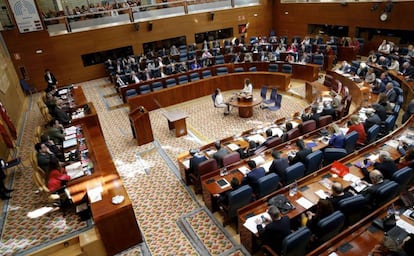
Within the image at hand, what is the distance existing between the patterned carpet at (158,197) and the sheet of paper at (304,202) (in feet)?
4.65

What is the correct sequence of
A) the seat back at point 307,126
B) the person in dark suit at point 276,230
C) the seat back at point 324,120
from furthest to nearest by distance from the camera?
the seat back at point 324,120, the seat back at point 307,126, the person in dark suit at point 276,230

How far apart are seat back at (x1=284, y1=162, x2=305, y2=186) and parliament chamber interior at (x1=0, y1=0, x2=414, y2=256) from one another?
3 cm

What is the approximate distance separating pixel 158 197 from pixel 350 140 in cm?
492

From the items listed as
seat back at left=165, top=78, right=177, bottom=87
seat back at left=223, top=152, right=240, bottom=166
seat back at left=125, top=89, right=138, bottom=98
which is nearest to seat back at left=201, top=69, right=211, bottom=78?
seat back at left=165, top=78, right=177, bottom=87

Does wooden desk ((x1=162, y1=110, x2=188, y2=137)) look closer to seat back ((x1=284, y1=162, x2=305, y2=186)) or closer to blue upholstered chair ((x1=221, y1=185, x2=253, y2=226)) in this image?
blue upholstered chair ((x1=221, y1=185, x2=253, y2=226))

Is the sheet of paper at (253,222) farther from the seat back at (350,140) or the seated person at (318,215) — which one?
the seat back at (350,140)

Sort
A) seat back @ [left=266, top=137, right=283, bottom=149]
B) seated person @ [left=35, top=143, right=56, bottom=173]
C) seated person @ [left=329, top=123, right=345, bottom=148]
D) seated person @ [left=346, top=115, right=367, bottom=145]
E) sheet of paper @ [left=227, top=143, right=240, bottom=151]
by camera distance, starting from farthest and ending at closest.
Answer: sheet of paper @ [left=227, top=143, right=240, bottom=151] < seated person @ [left=346, top=115, right=367, bottom=145] < seat back @ [left=266, top=137, right=283, bottom=149] < seated person @ [left=329, top=123, right=345, bottom=148] < seated person @ [left=35, top=143, right=56, bottom=173]

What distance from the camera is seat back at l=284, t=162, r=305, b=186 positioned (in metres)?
6.18

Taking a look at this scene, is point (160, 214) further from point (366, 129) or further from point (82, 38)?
point (82, 38)

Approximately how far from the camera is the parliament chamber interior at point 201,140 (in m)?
5.36

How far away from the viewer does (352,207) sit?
194 inches

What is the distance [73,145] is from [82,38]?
1078 centimetres

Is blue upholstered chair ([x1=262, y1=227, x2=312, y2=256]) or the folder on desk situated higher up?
the folder on desk

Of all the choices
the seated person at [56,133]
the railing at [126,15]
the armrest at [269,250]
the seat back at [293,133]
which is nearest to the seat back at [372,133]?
the seat back at [293,133]
